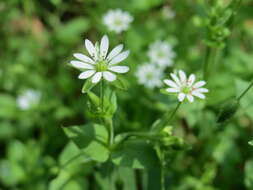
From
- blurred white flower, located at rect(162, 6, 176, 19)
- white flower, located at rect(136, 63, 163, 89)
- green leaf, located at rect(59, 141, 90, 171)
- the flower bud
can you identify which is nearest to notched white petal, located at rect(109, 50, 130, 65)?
the flower bud

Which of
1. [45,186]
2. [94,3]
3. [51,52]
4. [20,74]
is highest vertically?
[94,3]

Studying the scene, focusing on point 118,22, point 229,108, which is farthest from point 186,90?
point 118,22

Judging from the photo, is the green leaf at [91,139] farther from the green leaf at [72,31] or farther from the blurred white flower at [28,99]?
the green leaf at [72,31]

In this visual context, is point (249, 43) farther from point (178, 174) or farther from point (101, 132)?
point (101, 132)

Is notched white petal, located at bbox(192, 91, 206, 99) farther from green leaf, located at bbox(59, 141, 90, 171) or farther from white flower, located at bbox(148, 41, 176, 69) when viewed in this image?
white flower, located at bbox(148, 41, 176, 69)

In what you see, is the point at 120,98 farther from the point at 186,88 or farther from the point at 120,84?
the point at 120,84

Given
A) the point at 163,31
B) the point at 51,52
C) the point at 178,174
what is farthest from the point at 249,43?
the point at 51,52
